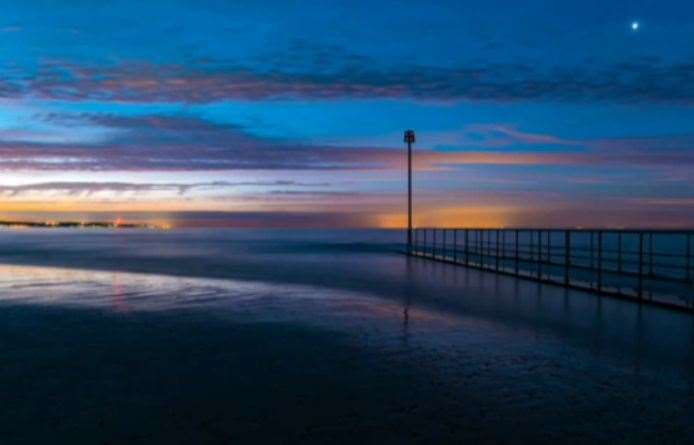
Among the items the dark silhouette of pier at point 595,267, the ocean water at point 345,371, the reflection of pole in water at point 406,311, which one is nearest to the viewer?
the ocean water at point 345,371

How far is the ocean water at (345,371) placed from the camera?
6.11 metres

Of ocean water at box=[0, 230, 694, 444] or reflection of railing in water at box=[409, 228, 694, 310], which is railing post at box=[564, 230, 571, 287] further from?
ocean water at box=[0, 230, 694, 444]

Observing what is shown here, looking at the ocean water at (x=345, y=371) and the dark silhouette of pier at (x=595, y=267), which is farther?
the dark silhouette of pier at (x=595, y=267)

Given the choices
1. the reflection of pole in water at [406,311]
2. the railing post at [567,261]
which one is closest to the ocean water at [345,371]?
the reflection of pole in water at [406,311]

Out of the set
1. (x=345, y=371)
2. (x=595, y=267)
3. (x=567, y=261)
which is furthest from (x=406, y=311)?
(x=595, y=267)

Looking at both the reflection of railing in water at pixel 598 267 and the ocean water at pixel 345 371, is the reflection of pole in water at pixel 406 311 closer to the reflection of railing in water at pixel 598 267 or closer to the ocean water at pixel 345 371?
the ocean water at pixel 345 371

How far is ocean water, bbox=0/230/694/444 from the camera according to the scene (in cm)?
611

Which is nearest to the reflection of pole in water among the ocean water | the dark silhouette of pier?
the ocean water

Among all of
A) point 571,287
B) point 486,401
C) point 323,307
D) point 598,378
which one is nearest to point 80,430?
point 486,401

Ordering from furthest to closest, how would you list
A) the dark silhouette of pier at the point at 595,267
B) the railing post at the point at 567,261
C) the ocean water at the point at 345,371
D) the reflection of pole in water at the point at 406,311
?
the railing post at the point at 567,261 → the dark silhouette of pier at the point at 595,267 → the reflection of pole in water at the point at 406,311 → the ocean water at the point at 345,371

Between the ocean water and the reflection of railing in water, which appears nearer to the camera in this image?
the ocean water

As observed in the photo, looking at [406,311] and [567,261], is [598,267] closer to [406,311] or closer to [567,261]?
[567,261]

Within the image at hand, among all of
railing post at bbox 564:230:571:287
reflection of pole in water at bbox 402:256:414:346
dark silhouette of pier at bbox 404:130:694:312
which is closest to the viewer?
reflection of pole in water at bbox 402:256:414:346

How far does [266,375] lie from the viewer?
26.9ft
